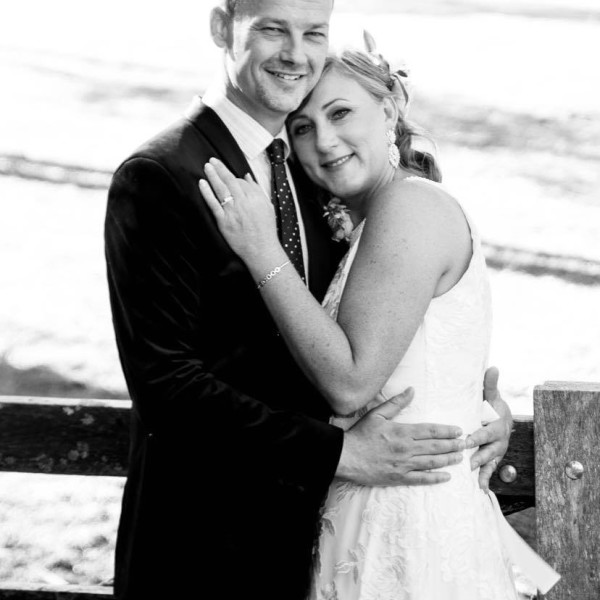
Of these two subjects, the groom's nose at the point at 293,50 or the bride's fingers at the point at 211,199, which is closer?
the bride's fingers at the point at 211,199

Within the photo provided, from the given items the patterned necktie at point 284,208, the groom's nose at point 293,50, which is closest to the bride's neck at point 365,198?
the patterned necktie at point 284,208

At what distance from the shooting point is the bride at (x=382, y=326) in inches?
115

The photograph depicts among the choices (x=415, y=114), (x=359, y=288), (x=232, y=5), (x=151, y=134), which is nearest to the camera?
(x=359, y=288)

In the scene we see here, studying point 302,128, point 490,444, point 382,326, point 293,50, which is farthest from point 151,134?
point 382,326

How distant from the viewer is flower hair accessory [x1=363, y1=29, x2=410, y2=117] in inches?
131

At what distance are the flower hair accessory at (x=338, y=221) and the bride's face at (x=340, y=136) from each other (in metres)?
0.04

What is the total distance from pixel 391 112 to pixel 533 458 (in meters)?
1.06

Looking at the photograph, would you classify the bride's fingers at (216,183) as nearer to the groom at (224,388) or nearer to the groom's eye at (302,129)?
the groom at (224,388)

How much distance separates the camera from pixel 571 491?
126 inches

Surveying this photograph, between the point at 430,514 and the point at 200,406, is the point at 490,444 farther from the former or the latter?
the point at 200,406

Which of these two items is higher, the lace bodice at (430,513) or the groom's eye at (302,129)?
the groom's eye at (302,129)

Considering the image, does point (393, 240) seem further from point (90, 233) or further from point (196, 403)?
point (90, 233)

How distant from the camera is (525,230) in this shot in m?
9.17

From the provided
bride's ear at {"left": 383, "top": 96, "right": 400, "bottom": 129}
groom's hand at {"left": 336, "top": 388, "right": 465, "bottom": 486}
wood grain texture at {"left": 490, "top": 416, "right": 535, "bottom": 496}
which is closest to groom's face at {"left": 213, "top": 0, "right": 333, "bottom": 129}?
bride's ear at {"left": 383, "top": 96, "right": 400, "bottom": 129}
